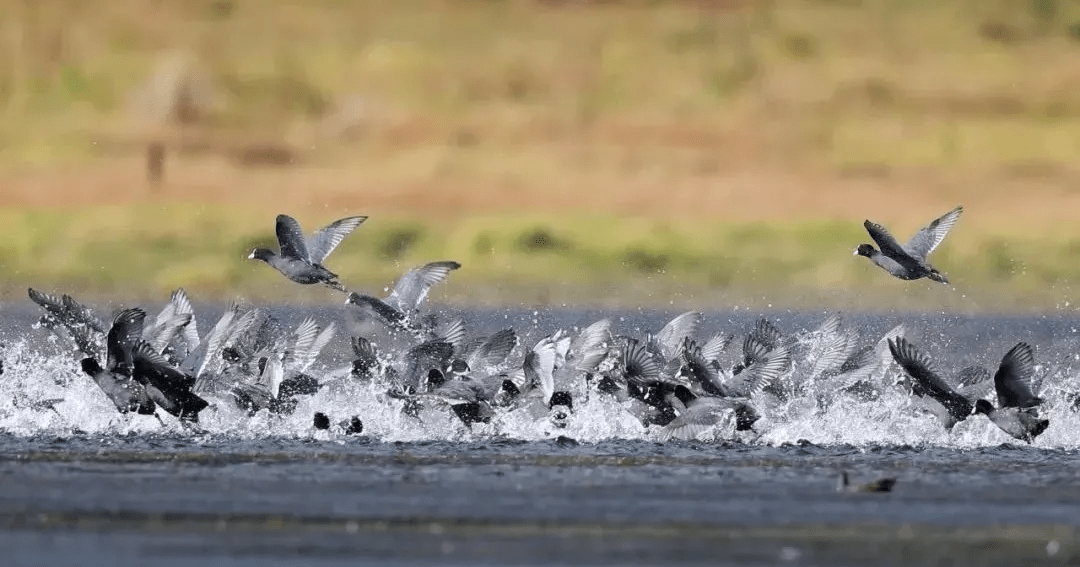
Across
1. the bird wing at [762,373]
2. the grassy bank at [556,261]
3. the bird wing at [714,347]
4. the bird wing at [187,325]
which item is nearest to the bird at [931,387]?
the bird wing at [762,373]

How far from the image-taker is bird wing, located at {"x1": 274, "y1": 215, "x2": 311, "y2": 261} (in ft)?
81.4

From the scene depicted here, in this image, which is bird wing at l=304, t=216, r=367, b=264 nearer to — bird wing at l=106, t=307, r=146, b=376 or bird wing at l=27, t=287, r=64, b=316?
bird wing at l=106, t=307, r=146, b=376

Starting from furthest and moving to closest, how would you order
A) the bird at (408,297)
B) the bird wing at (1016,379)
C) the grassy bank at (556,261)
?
the grassy bank at (556,261), the bird at (408,297), the bird wing at (1016,379)

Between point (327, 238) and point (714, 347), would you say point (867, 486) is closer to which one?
point (714, 347)

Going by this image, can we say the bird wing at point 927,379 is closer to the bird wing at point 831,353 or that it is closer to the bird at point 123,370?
the bird wing at point 831,353

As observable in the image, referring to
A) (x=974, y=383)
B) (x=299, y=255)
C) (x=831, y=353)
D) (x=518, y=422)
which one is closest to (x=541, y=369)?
(x=518, y=422)

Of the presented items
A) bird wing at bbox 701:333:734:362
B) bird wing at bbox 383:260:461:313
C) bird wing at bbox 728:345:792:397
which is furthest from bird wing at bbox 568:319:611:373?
bird wing at bbox 383:260:461:313

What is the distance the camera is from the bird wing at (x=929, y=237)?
25.3m

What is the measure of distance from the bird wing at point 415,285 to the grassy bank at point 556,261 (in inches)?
1324

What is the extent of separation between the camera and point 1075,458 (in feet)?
71.3

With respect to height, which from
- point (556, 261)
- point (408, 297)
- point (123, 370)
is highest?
point (556, 261)

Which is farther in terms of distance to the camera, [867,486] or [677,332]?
[677,332]

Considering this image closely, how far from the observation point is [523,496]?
18.9m

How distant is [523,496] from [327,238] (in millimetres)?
7464
